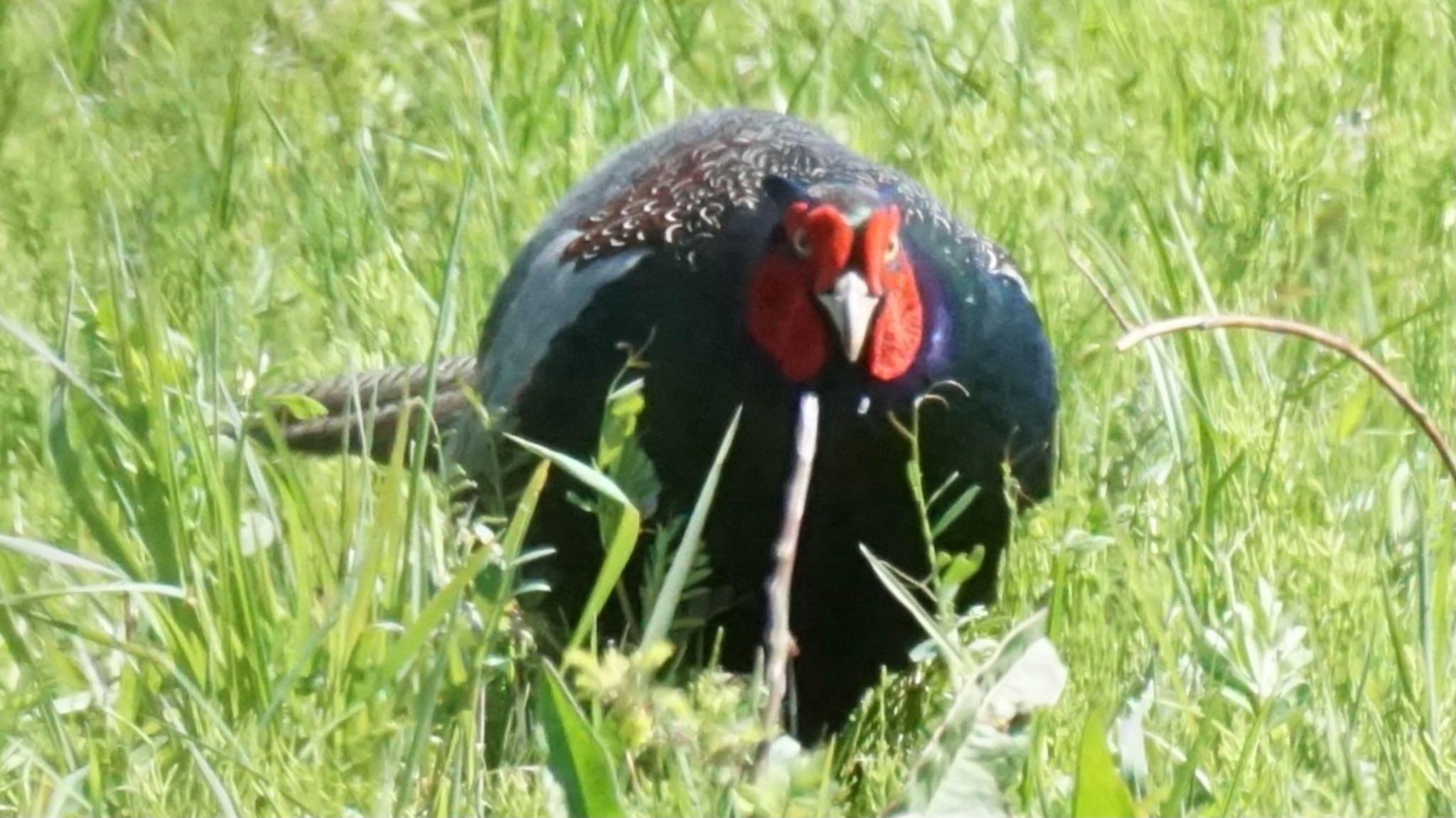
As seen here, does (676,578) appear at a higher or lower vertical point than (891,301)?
lower

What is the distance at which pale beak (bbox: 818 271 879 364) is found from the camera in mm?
2268

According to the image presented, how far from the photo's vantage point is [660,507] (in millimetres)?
2430

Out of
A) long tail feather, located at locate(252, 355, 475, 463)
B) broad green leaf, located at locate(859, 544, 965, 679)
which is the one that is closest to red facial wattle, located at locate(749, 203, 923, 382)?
broad green leaf, located at locate(859, 544, 965, 679)

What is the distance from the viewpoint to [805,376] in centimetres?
238

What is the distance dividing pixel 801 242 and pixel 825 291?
0.06 m

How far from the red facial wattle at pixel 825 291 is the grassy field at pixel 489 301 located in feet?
0.87

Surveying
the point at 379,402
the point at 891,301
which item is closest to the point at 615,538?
the point at 891,301

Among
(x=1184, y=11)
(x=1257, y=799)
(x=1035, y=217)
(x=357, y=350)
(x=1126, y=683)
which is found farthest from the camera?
(x=1184, y=11)

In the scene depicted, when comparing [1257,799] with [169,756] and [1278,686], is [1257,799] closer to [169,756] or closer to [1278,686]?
[1278,686]

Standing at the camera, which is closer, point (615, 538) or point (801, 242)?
point (615, 538)

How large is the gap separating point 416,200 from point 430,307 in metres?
0.44

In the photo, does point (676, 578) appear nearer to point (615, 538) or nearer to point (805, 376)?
point (615, 538)

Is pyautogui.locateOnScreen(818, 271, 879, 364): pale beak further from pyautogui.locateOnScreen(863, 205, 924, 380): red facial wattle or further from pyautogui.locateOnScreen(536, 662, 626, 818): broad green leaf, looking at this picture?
pyautogui.locateOnScreen(536, 662, 626, 818): broad green leaf

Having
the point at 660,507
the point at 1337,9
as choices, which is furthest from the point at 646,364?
the point at 1337,9
